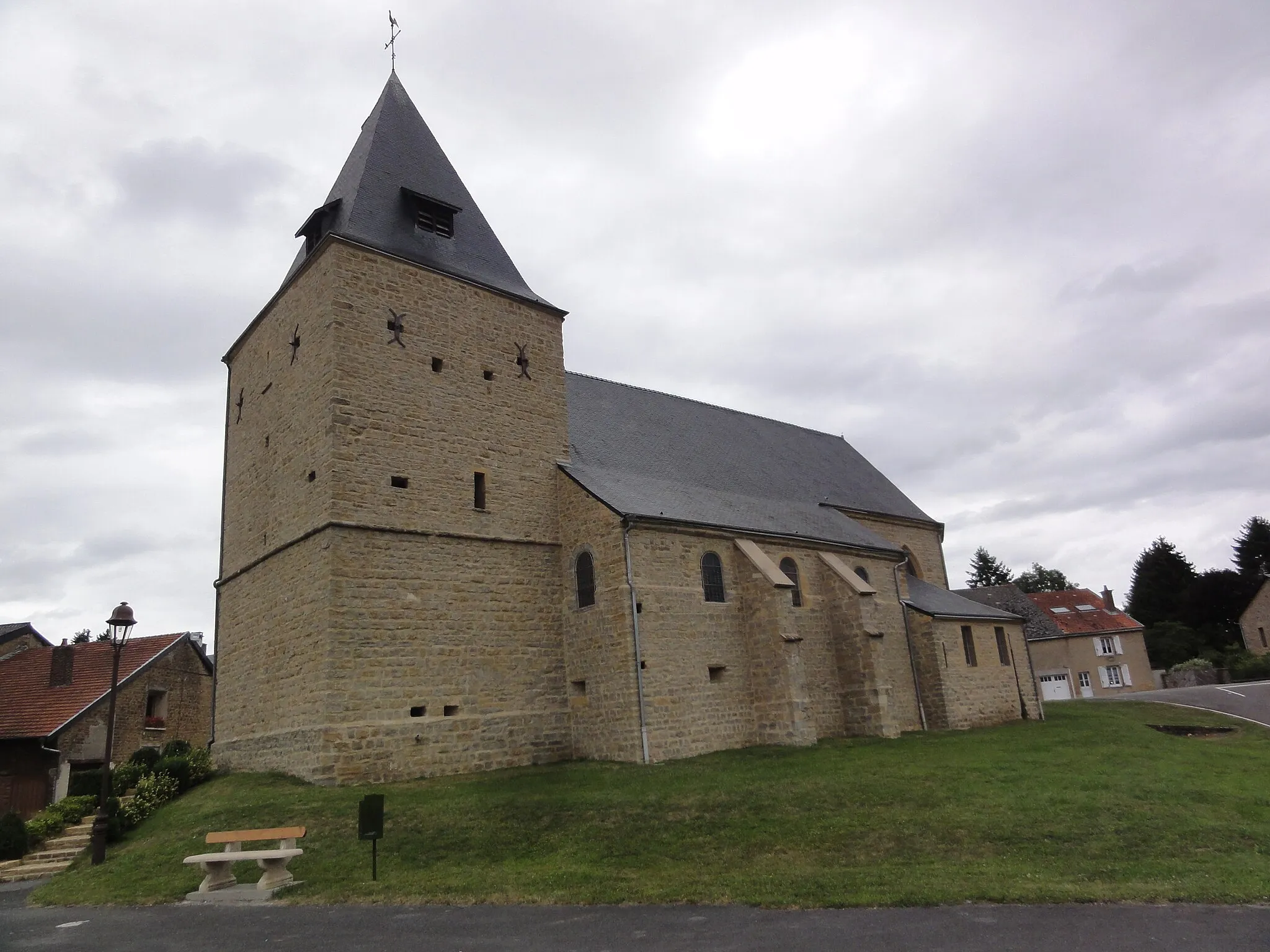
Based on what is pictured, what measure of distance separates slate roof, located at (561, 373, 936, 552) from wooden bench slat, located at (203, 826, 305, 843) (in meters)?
9.95

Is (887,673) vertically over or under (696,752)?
over

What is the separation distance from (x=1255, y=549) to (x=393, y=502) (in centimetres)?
6680

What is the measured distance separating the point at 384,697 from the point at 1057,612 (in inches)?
1761

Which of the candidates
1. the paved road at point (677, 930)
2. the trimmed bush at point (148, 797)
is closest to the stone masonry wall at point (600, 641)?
the trimmed bush at point (148, 797)

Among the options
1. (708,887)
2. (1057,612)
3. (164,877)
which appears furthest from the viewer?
(1057,612)

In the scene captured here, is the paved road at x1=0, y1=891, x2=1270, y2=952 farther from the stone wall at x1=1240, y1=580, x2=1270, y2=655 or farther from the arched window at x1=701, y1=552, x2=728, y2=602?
the stone wall at x1=1240, y1=580, x2=1270, y2=655

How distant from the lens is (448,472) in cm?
1938

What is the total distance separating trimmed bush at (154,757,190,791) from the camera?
59.5 ft

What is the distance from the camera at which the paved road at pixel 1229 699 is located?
26.4m

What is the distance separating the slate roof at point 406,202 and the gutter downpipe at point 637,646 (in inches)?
283

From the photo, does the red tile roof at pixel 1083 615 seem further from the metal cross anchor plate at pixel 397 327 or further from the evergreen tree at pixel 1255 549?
the metal cross anchor plate at pixel 397 327

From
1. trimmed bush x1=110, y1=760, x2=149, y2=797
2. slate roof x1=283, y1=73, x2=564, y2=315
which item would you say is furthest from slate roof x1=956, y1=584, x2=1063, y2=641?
trimmed bush x1=110, y1=760, x2=149, y2=797

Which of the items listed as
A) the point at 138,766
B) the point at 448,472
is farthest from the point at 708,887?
the point at 138,766

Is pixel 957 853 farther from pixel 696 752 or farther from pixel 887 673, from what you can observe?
pixel 887 673
